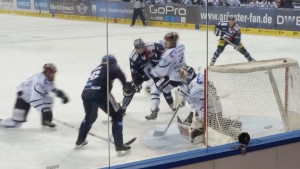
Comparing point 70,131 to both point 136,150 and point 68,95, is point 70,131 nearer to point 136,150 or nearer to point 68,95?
point 68,95

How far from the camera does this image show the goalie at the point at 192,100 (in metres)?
2.32

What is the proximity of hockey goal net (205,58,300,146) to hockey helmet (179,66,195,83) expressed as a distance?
0.47m

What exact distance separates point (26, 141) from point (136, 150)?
1.61 feet

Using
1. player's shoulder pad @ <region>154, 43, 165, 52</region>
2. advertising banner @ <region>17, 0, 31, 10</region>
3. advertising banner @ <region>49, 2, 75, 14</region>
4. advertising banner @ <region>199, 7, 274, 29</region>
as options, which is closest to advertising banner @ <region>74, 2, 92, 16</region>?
advertising banner @ <region>49, 2, 75, 14</region>

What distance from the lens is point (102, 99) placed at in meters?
1.99

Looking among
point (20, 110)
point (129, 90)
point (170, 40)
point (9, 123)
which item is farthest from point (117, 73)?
point (170, 40)

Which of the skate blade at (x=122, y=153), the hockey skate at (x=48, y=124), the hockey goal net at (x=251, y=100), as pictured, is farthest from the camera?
the hockey goal net at (x=251, y=100)

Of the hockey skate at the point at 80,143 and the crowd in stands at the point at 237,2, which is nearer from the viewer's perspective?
the hockey skate at the point at 80,143

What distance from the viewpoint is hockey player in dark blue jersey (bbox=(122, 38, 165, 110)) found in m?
3.08

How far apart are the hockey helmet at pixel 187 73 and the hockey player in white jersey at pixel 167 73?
0.06 meters

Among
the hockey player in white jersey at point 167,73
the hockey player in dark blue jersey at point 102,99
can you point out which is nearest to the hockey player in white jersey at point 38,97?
the hockey player in dark blue jersey at point 102,99

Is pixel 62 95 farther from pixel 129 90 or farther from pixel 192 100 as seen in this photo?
pixel 192 100

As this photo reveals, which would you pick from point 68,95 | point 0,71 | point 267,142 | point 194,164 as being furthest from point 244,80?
point 0,71

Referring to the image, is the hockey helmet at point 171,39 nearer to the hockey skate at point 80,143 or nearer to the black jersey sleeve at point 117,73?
the black jersey sleeve at point 117,73
